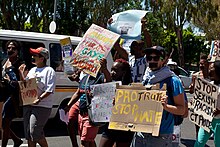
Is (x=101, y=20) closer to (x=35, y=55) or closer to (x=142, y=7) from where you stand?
(x=142, y=7)

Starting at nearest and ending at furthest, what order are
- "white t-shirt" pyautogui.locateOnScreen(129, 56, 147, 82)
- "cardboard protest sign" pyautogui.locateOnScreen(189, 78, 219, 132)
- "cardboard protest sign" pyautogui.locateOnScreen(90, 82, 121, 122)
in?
1. "cardboard protest sign" pyautogui.locateOnScreen(189, 78, 219, 132)
2. "cardboard protest sign" pyautogui.locateOnScreen(90, 82, 121, 122)
3. "white t-shirt" pyautogui.locateOnScreen(129, 56, 147, 82)

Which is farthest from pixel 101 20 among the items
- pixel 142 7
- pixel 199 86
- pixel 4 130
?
pixel 199 86

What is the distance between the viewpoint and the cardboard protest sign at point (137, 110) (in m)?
3.70

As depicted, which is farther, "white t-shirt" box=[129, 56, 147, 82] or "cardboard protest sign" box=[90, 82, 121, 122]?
"white t-shirt" box=[129, 56, 147, 82]

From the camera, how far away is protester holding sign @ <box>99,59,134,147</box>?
4.83 m

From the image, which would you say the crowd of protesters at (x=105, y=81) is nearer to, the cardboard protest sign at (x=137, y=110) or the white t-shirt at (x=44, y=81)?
the white t-shirt at (x=44, y=81)

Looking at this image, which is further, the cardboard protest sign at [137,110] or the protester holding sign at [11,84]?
the protester holding sign at [11,84]

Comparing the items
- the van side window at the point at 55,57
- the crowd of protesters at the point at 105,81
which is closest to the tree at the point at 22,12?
the van side window at the point at 55,57

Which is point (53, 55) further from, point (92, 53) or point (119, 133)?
point (119, 133)

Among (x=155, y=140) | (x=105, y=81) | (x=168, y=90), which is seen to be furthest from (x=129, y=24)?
(x=155, y=140)

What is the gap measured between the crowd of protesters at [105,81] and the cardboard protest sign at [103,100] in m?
0.15

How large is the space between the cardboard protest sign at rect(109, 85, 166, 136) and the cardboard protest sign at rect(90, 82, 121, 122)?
81 cm

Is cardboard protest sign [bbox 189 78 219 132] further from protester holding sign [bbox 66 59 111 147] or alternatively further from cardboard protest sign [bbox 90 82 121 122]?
protester holding sign [bbox 66 59 111 147]

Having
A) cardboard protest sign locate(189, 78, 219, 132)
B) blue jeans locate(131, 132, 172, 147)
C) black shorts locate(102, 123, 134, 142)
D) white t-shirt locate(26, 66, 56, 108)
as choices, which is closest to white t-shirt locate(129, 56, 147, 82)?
black shorts locate(102, 123, 134, 142)
